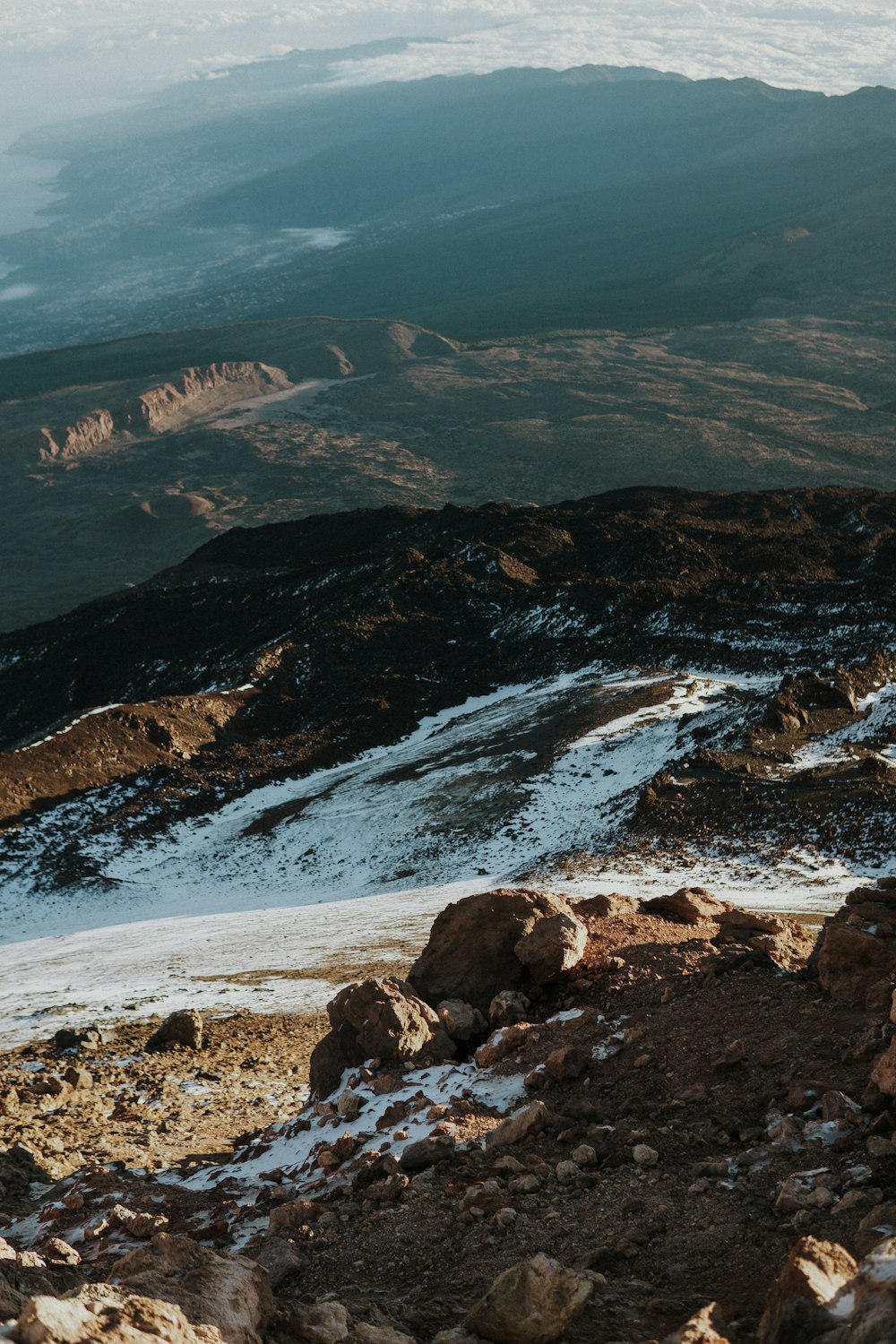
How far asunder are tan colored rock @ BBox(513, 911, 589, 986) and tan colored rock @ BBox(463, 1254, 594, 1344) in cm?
522

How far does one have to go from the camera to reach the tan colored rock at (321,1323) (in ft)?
19.9

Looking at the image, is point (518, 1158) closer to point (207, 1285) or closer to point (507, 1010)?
point (207, 1285)

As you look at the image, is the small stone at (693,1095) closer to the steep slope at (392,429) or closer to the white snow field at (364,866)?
the white snow field at (364,866)

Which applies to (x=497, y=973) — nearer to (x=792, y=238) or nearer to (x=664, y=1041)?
(x=664, y=1041)

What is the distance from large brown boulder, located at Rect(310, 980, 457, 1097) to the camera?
10.6 meters

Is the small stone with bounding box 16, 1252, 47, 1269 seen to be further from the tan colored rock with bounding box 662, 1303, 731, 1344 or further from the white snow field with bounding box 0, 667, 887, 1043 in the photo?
the white snow field with bounding box 0, 667, 887, 1043

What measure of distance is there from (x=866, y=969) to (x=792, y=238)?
170 meters

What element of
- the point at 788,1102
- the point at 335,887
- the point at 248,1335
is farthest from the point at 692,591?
the point at 248,1335

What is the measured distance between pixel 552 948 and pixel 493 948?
0.82 metres

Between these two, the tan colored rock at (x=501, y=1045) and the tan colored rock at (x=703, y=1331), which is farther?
the tan colored rock at (x=501, y=1045)

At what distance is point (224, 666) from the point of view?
136 feet

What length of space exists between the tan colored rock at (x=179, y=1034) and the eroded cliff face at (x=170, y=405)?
107362 mm

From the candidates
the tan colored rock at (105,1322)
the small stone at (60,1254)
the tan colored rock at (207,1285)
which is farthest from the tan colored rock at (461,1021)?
the tan colored rock at (105,1322)

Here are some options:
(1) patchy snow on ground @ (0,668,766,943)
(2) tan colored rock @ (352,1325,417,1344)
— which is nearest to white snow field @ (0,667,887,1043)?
(1) patchy snow on ground @ (0,668,766,943)
